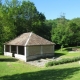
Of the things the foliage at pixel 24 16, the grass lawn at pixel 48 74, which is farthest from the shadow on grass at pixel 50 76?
the foliage at pixel 24 16

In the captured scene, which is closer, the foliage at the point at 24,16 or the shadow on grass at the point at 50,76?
the shadow on grass at the point at 50,76

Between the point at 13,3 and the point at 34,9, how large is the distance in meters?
8.44

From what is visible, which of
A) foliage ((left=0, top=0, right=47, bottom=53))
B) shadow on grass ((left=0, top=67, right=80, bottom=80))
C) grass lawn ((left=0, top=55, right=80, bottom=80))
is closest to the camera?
shadow on grass ((left=0, top=67, right=80, bottom=80))

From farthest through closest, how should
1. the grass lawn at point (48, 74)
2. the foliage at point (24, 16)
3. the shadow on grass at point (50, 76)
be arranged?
the foliage at point (24, 16) < the grass lawn at point (48, 74) < the shadow on grass at point (50, 76)

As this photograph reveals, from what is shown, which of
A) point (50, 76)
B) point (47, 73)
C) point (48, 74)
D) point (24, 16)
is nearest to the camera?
point (50, 76)

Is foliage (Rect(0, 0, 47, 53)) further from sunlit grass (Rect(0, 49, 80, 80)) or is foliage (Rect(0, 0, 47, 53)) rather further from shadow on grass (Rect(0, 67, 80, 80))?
shadow on grass (Rect(0, 67, 80, 80))

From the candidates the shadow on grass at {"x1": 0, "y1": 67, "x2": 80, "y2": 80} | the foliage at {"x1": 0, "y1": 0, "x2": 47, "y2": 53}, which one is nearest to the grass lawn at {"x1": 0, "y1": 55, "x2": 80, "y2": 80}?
the shadow on grass at {"x1": 0, "y1": 67, "x2": 80, "y2": 80}

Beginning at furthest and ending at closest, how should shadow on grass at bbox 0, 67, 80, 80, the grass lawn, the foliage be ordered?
the foliage
the grass lawn
shadow on grass at bbox 0, 67, 80, 80

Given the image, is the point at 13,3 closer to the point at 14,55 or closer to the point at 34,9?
the point at 34,9

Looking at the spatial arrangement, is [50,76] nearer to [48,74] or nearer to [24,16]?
[48,74]

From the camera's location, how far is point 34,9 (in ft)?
204

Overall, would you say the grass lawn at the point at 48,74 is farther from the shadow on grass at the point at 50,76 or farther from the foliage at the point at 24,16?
the foliage at the point at 24,16

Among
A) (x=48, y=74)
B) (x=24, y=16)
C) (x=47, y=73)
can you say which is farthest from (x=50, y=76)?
(x=24, y=16)

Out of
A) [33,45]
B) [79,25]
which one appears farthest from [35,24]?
[33,45]
